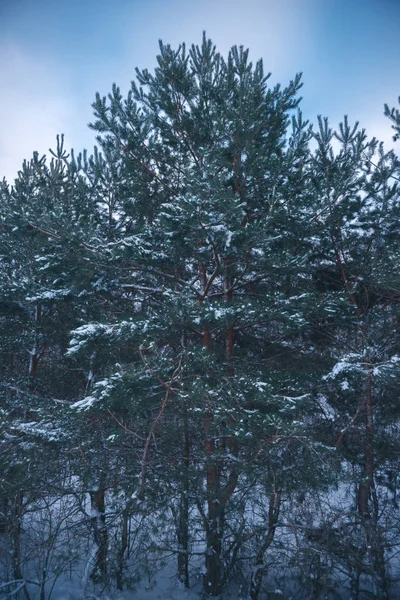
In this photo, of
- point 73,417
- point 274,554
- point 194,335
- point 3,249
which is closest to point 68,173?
point 3,249

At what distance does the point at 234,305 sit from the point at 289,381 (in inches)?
67.6

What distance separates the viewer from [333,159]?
8.13 meters

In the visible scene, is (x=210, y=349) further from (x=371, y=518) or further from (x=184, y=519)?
(x=371, y=518)

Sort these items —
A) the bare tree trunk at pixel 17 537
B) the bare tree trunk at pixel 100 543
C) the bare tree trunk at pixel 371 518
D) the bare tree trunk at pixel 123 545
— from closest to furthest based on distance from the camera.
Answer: the bare tree trunk at pixel 123 545, the bare tree trunk at pixel 371 518, the bare tree trunk at pixel 100 543, the bare tree trunk at pixel 17 537

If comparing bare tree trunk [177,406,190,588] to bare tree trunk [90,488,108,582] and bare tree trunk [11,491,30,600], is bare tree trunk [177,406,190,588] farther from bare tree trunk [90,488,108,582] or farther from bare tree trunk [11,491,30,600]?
bare tree trunk [11,491,30,600]

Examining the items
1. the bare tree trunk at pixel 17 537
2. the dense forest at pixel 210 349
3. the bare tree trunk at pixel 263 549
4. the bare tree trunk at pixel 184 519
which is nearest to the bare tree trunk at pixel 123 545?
the dense forest at pixel 210 349

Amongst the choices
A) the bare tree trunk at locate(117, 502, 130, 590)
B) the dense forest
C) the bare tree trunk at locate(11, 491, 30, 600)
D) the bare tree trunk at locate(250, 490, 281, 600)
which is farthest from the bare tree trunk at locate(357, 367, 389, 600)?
the bare tree trunk at locate(11, 491, 30, 600)

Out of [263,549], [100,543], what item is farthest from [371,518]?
[100,543]

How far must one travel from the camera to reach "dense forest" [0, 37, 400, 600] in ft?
21.7

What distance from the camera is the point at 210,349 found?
792 cm

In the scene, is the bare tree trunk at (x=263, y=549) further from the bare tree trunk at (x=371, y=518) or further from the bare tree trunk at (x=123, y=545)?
the bare tree trunk at (x=123, y=545)

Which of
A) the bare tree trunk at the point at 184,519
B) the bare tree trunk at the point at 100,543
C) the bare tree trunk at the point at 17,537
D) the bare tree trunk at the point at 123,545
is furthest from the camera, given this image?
the bare tree trunk at the point at 184,519

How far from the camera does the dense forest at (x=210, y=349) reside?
661 centimetres

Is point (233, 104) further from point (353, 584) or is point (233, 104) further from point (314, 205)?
point (353, 584)
